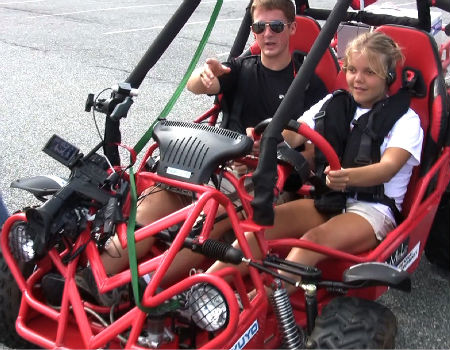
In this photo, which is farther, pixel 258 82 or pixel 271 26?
pixel 258 82

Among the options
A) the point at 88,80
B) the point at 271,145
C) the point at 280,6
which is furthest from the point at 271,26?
the point at 88,80

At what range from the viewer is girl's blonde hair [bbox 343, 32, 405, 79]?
2.57 m

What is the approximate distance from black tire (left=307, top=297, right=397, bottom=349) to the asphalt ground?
25.7 inches

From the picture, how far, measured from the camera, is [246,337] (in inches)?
79.7

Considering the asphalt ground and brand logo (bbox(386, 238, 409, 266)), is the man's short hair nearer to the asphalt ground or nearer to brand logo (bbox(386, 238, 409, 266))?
brand logo (bbox(386, 238, 409, 266))

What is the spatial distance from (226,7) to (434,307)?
27.8 feet

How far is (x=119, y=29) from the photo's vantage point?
8742 mm

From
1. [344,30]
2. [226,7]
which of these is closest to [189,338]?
[344,30]

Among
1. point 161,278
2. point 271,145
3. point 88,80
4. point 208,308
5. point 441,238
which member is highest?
point 271,145

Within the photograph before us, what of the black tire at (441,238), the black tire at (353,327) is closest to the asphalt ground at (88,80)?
the black tire at (441,238)

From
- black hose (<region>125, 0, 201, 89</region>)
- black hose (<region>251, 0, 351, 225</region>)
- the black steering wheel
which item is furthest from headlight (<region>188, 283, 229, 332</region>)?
black hose (<region>125, 0, 201, 89</region>)

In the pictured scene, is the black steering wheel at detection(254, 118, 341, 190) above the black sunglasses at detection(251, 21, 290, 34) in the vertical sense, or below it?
below

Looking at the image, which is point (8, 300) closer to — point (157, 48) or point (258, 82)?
point (157, 48)

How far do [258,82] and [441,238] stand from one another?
1.16 meters
